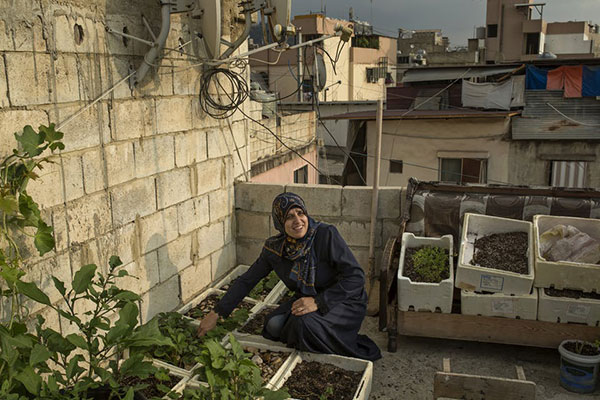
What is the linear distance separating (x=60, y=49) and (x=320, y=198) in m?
2.83

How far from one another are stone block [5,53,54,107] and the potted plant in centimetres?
393

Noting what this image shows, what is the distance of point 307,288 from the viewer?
4.11 metres

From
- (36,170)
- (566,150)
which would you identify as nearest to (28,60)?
(36,170)

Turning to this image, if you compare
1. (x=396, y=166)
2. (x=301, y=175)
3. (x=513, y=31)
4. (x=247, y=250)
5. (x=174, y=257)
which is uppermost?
(x=513, y=31)

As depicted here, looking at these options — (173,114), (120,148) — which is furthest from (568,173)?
(120,148)

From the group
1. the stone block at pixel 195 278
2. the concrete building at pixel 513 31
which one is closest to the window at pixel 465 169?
the stone block at pixel 195 278

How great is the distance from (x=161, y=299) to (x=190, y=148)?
1.40 meters

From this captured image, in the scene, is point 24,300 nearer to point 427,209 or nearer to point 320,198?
point 320,198

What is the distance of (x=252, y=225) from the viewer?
5.93 metres

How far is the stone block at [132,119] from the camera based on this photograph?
4.09 meters

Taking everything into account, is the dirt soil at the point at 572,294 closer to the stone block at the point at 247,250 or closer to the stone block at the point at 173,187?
the stone block at the point at 247,250

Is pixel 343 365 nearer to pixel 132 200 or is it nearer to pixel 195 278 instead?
pixel 195 278

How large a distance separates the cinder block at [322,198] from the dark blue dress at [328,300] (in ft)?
4.57

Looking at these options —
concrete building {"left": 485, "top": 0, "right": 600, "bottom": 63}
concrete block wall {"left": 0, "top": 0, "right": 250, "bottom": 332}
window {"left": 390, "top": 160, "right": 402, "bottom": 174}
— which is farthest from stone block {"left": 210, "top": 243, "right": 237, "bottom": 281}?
concrete building {"left": 485, "top": 0, "right": 600, "bottom": 63}
